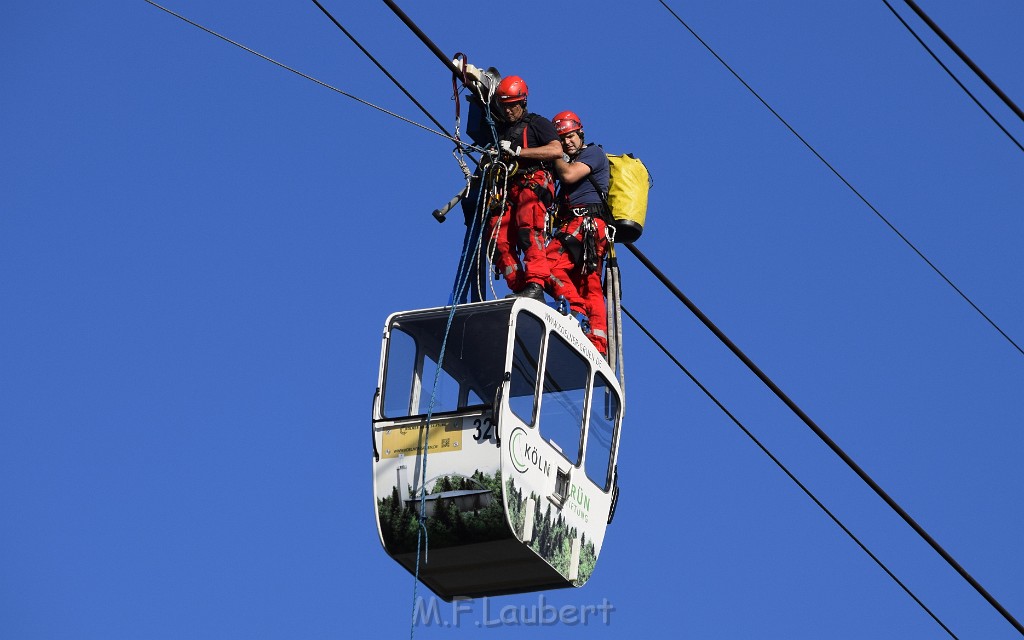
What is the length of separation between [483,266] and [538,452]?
93.6 inches

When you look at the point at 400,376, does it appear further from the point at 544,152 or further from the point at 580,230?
the point at 544,152

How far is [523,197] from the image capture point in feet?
74.7

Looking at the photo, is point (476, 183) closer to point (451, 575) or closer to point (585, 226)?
point (585, 226)

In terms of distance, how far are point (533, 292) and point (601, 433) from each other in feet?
4.60

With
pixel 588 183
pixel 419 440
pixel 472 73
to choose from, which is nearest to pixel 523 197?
pixel 588 183

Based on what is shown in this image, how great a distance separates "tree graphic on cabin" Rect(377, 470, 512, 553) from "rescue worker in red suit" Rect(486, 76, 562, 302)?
2299 millimetres

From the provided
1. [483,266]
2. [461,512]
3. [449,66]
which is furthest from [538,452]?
[449,66]

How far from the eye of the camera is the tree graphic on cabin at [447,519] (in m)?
20.8

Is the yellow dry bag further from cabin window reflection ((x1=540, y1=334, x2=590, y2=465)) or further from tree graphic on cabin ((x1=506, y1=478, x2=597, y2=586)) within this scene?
tree graphic on cabin ((x1=506, y1=478, x2=597, y2=586))

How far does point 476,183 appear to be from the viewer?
2267 centimetres

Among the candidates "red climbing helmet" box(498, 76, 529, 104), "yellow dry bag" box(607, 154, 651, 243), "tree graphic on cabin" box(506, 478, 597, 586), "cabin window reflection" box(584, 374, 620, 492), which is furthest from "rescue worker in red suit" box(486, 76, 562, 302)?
"tree graphic on cabin" box(506, 478, 597, 586)

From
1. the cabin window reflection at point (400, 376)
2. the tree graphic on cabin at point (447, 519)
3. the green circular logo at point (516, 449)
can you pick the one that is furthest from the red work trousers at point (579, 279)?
the tree graphic on cabin at point (447, 519)

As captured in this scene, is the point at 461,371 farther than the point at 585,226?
No

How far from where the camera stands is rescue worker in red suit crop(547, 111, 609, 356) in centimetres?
2284
